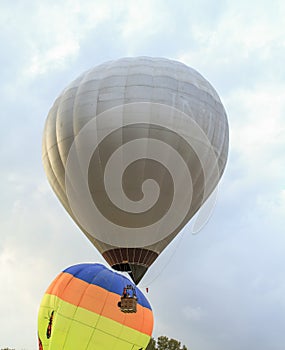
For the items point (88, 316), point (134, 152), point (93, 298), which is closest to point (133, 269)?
point (93, 298)

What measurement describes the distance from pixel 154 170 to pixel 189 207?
183 centimetres

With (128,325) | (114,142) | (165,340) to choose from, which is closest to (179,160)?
(114,142)

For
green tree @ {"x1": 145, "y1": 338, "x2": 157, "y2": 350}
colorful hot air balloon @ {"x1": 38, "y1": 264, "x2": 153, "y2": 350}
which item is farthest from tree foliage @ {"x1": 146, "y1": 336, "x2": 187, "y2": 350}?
colorful hot air balloon @ {"x1": 38, "y1": 264, "x2": 153, "y2": 350}

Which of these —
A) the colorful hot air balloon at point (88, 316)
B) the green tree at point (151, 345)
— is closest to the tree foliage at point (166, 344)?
the green tree at point (151, 345)

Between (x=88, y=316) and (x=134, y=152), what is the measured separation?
4.39 m

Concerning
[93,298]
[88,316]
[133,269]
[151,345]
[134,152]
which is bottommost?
[88,316]

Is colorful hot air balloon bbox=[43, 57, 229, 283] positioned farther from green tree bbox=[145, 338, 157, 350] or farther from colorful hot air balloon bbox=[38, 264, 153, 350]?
green tree bbox=[145, 338, 157, 350]

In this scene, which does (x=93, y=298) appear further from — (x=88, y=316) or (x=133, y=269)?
(x=133, y=269)

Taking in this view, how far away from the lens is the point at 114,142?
1501 cm

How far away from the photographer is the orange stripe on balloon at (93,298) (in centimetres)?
1470

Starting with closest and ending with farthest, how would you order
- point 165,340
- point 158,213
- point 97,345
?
point 97,345 → point 158,213 → point 165,340

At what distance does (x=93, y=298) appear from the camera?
1477 centimetres

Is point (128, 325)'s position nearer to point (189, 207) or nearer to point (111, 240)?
point (111, 240)

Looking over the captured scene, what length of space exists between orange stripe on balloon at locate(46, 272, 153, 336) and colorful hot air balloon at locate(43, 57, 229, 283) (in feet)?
3.36
